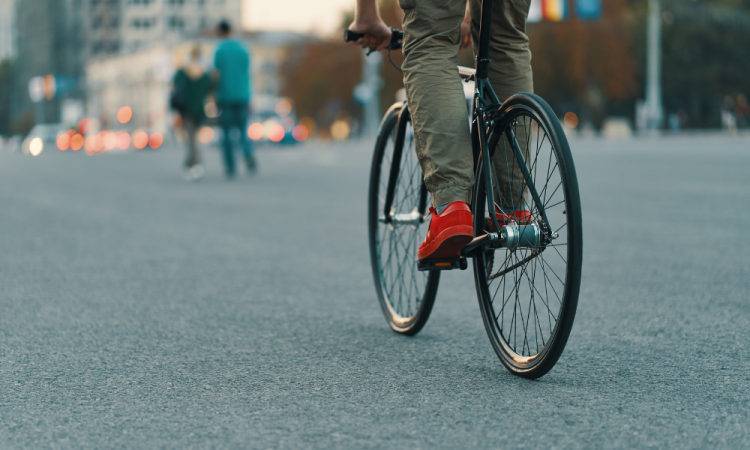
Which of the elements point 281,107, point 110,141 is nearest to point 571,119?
point 281,107

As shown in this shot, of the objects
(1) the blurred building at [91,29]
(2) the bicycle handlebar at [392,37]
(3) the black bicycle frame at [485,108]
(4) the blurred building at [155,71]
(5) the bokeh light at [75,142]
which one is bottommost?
(5) the bokeh light at [75,142]

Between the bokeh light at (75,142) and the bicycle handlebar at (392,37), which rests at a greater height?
the bicycle handlebar at (392,37)

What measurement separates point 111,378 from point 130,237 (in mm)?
4378

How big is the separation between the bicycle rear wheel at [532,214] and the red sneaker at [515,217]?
2cm

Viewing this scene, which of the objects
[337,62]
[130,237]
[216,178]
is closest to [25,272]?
[130,237]

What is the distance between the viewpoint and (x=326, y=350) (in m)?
3.60

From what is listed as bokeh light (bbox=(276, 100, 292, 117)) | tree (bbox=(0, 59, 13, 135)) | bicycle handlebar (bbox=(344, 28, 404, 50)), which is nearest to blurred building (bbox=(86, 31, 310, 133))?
tree (bbox=(0, 59, 13, 135))

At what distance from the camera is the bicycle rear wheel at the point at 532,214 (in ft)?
9.16

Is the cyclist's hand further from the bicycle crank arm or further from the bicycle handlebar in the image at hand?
the bicycle crank arm

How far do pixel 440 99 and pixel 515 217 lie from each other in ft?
1.52

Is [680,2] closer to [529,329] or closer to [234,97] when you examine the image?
[234,97]

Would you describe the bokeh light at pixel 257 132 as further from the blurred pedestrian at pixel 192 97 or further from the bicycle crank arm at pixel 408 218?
the bicycle crank arm at pixel 408 218

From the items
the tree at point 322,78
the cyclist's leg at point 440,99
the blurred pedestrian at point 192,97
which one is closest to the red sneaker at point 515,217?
the cyclist's leg at point 440,99

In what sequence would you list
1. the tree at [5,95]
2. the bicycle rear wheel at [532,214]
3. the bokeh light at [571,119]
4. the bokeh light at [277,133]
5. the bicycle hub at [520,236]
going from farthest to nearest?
the tree at [5,95], the bokeh light at [571,119], the bokeh light at [277,133], the bicycle hub at [520,236], the bicycle rear wheel at [532,214]
